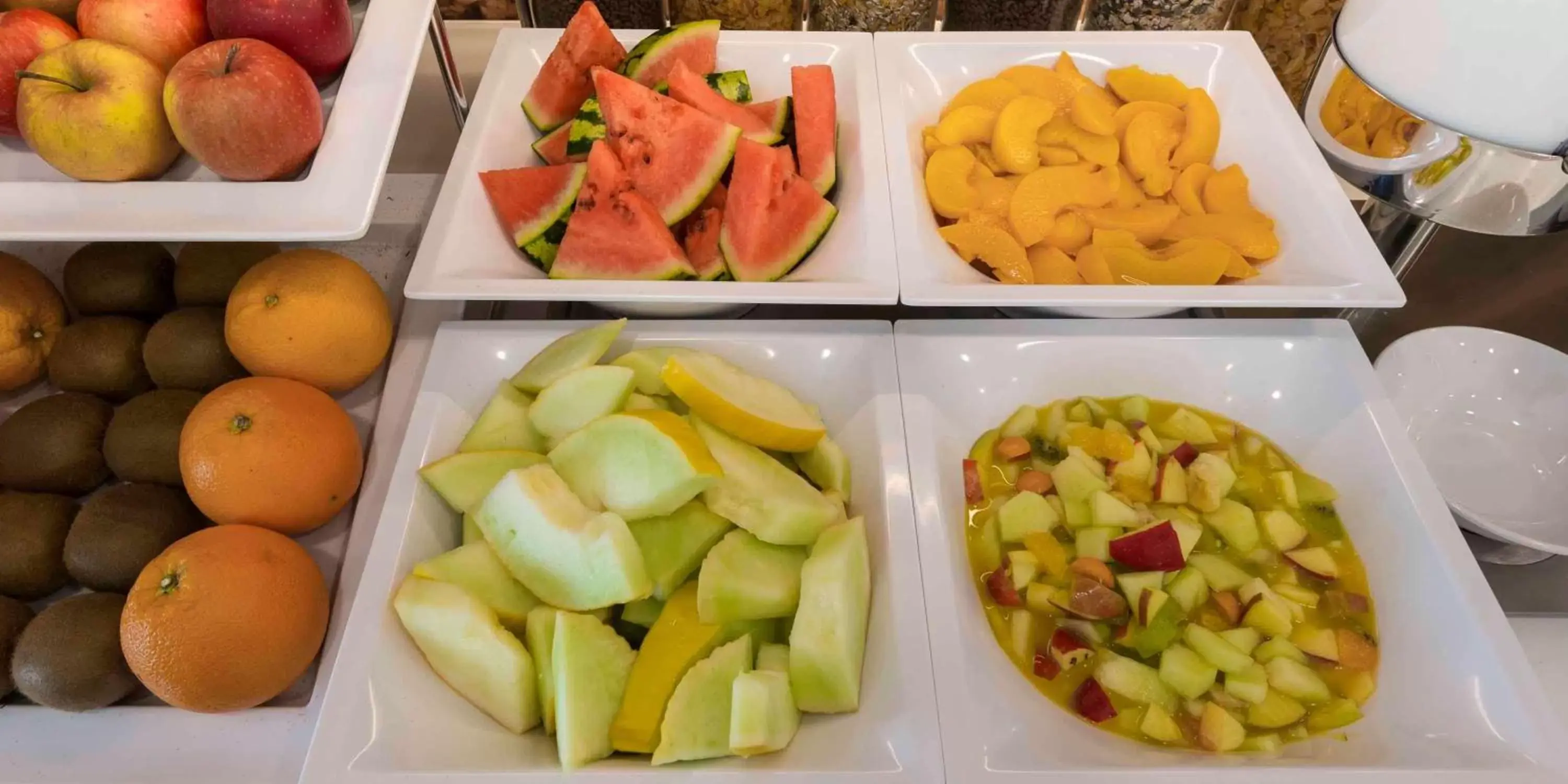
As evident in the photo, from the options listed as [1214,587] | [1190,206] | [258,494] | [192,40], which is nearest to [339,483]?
[258,494]

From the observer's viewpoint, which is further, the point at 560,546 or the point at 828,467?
the point at 828,467

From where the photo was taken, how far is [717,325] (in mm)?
1021

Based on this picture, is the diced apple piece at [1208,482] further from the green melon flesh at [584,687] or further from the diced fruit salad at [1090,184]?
the green melon flesh at [584,687]

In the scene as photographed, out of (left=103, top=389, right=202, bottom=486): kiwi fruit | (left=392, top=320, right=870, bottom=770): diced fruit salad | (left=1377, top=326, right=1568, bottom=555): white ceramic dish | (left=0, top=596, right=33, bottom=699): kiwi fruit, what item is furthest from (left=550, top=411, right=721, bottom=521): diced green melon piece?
(left=1377, top=326, right=1568, bottom=555): white ceramic dish

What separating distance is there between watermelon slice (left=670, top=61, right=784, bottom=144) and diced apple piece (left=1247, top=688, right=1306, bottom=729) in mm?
806

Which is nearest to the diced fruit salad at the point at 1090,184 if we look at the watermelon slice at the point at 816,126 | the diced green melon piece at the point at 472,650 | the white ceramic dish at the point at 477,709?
A: the watermelon slice at the point at 816,126

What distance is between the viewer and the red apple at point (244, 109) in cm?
75

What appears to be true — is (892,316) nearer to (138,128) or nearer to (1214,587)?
(1214,587)

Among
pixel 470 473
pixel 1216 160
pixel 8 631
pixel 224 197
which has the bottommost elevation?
pixel 8 631

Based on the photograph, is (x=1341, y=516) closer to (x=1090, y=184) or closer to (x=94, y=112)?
(x=1090, y=184)

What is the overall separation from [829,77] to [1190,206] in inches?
19.5

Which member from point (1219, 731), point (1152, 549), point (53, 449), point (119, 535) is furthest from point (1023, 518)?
point (53, 449)

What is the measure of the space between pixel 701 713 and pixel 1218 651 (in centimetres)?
48

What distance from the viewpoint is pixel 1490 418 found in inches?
44.2
